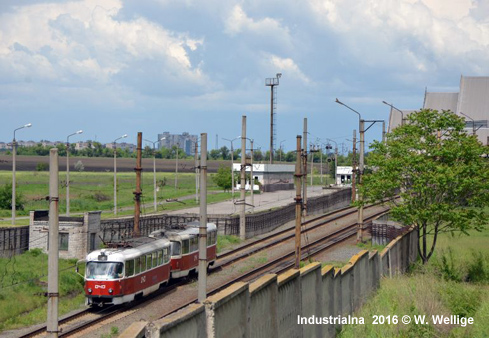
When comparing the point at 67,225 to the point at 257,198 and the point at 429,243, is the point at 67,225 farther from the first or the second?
the point at 257,198

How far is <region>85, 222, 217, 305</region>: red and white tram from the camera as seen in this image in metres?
28.2

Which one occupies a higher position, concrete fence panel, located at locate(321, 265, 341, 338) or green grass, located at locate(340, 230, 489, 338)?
concrete fence panel, located at locate(321, 265, 341, 338)

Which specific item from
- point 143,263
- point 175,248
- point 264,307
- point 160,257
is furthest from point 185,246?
point 264,307

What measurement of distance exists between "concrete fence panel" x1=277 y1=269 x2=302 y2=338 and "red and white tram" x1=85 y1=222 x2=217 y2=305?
11856 mm

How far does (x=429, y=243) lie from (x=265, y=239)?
12159 millimetres

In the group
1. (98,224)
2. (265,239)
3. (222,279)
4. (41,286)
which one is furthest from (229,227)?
(41,286)

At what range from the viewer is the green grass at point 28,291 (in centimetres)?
2759

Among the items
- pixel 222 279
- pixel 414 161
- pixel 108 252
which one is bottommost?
pixel 222 279

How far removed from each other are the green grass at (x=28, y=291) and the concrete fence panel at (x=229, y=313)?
1449 centimetres

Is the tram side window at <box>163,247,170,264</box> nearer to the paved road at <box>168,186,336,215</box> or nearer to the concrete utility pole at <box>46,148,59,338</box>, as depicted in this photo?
the concrete utility pole at <box>46,148,59,338</box>

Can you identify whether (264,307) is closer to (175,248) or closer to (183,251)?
(175,248)

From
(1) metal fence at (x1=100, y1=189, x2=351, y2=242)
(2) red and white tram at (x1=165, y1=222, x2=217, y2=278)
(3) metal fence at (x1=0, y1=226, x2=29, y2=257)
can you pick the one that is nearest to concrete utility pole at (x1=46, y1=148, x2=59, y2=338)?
(2) red and white tram at (x1=165, y1=222, x2=217, y2=278)

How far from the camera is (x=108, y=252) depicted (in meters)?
28.8

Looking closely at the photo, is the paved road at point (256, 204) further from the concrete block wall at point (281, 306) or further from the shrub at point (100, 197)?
the concrete block wall at point (281, 306)
